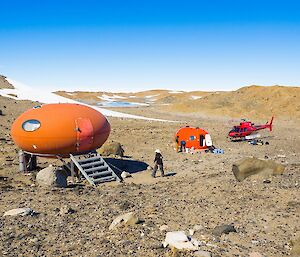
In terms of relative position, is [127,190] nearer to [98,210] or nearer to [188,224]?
[98,210]

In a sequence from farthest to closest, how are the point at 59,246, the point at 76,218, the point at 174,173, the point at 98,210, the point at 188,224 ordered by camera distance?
1. the point at 174,173
2. the point at 98,210
3. the point at 76,218
4. the point at 188,224
5. the point at 59,246

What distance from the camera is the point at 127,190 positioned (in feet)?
44.4

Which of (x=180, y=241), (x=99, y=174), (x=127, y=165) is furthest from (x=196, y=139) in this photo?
(x=180, y=241)

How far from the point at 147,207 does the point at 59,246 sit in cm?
354

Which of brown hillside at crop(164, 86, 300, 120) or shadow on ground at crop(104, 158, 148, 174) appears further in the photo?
brown hillside at crop(164, 86, 300, 120)

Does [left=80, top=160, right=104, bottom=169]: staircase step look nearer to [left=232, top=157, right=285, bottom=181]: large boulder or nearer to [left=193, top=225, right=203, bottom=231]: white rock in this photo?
[left=232, top=157, right=285, bottom=181]: large boulder

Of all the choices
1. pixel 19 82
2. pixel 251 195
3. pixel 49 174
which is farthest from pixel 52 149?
pixel 19 82

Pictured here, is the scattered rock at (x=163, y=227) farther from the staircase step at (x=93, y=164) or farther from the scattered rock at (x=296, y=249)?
the staircase step at (x=93, y=164)

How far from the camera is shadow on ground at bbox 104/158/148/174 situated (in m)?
17.9

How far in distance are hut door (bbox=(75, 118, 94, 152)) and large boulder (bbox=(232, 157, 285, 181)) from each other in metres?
6.32

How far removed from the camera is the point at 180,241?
308 inches

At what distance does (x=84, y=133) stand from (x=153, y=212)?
602 centimetres

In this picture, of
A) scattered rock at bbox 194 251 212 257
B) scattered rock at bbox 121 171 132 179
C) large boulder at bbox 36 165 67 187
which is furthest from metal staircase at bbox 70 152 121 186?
scattered rock at bbox 194 251 212 257

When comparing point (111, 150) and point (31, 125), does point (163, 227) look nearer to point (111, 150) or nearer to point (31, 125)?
point (31, 125)
